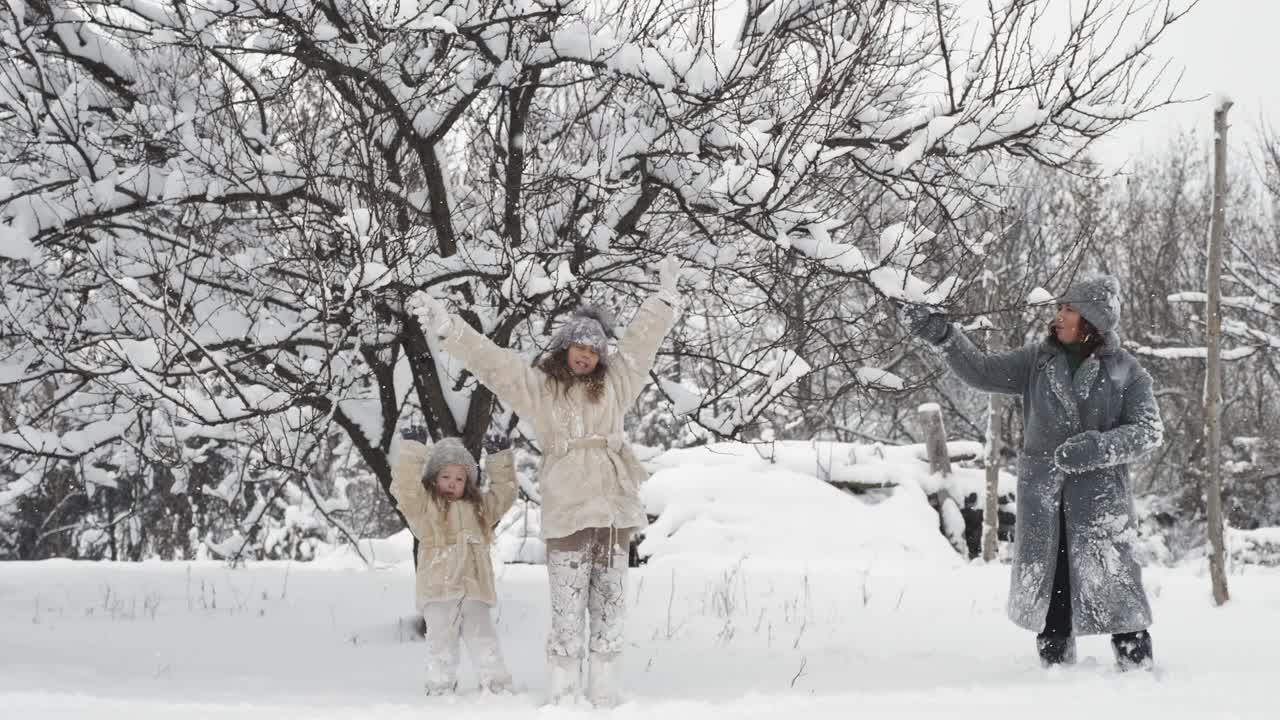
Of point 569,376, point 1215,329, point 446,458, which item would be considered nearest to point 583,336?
point 569,376

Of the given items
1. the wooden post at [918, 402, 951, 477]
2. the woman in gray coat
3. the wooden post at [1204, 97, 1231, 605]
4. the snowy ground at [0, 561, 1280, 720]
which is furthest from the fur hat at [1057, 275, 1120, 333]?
the wooden post at [918, 402, 951, 477]

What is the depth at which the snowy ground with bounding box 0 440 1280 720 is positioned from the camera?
3.02 metres

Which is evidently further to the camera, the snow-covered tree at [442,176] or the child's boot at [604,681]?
the snow-covered tree at [442,176]

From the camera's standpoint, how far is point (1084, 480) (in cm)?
377

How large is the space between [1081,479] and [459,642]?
8.25 ft

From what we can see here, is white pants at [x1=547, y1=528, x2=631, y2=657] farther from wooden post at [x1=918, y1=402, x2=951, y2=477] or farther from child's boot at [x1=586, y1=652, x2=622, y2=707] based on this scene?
wooden post at [x1=918, y1=402, x2=951, y2=477]

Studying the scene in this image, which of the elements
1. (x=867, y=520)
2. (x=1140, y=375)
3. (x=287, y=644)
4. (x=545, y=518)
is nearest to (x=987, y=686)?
(x=1140, y=375)

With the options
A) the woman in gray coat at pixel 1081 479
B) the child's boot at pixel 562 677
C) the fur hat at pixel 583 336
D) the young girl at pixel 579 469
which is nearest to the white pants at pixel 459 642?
the young girl at pixel 579 469

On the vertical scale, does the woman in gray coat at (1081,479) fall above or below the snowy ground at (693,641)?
above

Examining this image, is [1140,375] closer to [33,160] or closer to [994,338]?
[33,160]

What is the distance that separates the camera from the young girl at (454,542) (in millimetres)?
3549

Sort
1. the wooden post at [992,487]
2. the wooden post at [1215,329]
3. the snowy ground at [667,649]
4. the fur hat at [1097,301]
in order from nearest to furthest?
the snowy ground at [667,649], the fur hat at [1097,301], the wooden post at [1215,329], the wooden post at [992,487]

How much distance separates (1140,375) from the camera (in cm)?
384

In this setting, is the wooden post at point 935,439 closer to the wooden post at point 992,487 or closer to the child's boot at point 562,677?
the wooden post at point 992,487
